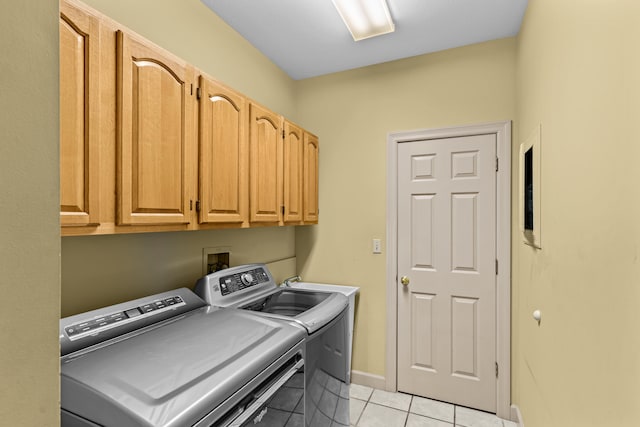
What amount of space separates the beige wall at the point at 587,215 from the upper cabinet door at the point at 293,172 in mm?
1421

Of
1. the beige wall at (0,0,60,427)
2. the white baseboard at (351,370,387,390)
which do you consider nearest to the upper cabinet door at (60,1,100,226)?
the beige wall at (0,0,60,427)

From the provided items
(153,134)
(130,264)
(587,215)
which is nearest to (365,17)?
(153,134)

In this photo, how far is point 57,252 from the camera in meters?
0.43

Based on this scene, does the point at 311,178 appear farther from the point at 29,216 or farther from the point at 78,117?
the point at 29,216

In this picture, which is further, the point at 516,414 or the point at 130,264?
the point at 516,414

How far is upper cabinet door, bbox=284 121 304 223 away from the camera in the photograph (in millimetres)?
2172

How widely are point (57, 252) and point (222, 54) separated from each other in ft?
6.45

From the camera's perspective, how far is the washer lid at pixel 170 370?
800 millimetres

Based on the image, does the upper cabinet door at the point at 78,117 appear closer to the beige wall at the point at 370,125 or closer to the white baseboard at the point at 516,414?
the beige wall at the point at 370,125

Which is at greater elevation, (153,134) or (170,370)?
(153,134)

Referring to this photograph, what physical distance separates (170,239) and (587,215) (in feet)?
5.72

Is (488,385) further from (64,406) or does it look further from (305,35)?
(305,35)

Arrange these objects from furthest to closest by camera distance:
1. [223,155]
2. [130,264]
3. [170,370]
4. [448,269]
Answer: [448,269], [223,155], [130,264], [170,370]

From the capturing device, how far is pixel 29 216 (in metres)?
0.40
